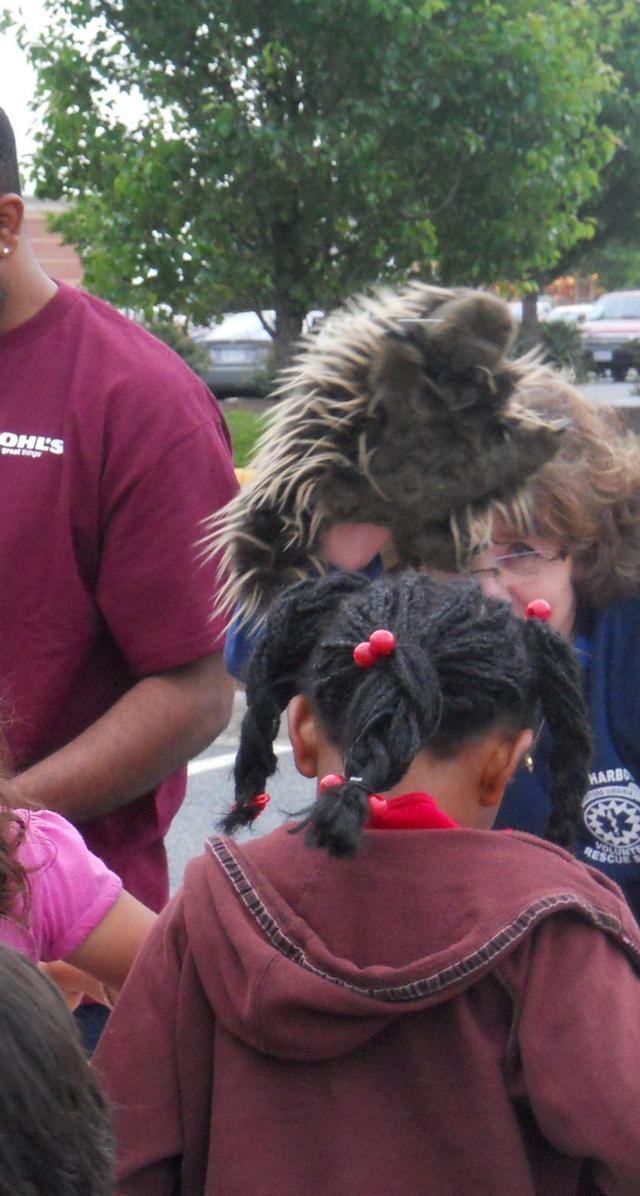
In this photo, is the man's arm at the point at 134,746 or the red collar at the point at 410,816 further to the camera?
the man's arm at the point at 134,746

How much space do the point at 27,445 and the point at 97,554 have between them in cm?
19

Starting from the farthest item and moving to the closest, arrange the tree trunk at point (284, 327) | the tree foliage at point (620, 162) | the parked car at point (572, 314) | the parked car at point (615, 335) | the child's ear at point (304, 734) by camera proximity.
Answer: the parked car at point (572, 314), the parked car at point (615, 335), the tree foliage at point (620, 162), the tree trunk at point (284, 327), the child's ear at point (304, 734)

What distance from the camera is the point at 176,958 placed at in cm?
174

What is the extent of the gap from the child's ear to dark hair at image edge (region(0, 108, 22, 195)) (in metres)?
0.96

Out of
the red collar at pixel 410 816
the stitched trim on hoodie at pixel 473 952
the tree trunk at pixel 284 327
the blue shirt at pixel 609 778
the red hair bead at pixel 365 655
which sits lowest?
the tree trunk at pixel 284 327

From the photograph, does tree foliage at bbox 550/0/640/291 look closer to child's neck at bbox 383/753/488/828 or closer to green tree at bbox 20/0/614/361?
green tree at bbox 20/0/614/361

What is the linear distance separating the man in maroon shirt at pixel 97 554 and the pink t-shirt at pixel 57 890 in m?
0.28

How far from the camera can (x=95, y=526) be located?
2.32 meters

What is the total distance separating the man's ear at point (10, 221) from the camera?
229cm

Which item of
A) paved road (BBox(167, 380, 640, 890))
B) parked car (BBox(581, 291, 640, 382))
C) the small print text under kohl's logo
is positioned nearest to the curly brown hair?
the small print text under kohl's logo

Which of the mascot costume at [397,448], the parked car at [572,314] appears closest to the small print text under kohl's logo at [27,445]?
the mascot costume at [397,448]

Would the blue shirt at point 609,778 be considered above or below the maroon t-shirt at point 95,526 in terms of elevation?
below

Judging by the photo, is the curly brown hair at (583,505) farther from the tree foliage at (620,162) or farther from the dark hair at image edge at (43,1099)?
→ the tree foliage at (620,162)

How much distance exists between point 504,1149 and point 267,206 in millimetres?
10556
